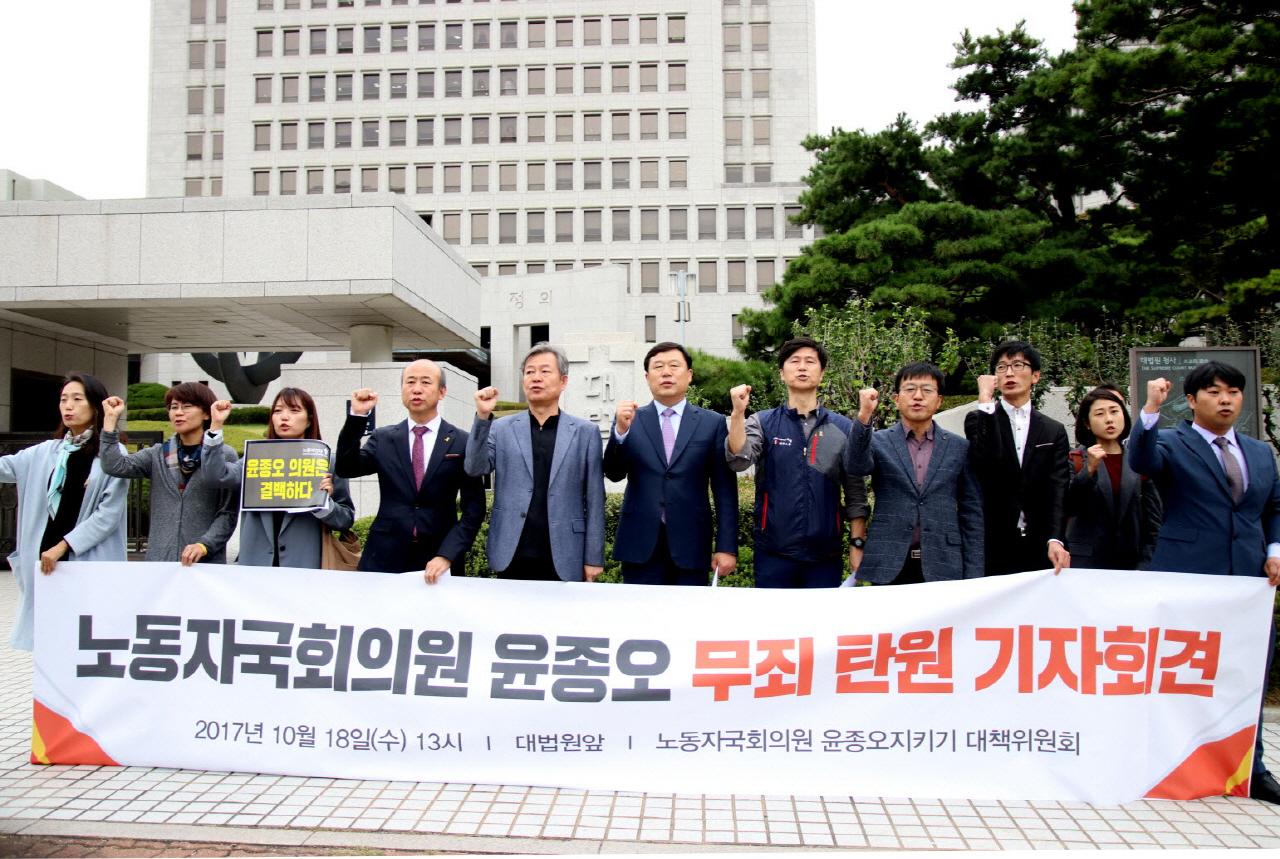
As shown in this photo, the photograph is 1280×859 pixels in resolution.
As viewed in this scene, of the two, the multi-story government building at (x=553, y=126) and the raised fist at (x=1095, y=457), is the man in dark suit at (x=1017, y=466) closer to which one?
the raised fist at (x=1095, y=457)

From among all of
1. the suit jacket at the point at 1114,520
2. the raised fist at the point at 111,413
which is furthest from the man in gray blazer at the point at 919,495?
the raised fist at the point at 111,413

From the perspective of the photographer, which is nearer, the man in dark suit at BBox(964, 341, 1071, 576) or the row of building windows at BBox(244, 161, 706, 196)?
the man in dark suit at BBox(964, 341, 1071, 576)

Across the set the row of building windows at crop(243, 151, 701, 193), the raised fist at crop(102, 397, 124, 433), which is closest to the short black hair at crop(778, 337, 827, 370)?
the raised fist at crop(102, 397, 124, 433)

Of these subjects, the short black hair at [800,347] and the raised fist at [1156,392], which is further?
the short black hair at [800,347]

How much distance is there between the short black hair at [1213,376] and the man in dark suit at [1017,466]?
64cm

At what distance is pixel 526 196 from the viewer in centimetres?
5128

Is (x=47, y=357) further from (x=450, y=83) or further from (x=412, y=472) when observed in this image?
(x=450, y=83)

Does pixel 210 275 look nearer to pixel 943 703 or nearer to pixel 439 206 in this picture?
pixel 943 703

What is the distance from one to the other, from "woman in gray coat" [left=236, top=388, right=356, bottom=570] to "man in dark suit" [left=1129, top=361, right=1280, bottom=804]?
13.4ft

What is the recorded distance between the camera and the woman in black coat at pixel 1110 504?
15.6ft

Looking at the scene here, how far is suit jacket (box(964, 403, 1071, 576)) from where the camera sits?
4457 millimetres

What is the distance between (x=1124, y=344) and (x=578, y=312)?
87.1 feet

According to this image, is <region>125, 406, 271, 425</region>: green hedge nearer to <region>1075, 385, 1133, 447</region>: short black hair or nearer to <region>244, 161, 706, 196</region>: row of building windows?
<region>244, 161, 706, 196</region>: row of building windows

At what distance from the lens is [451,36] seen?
2060 inches
